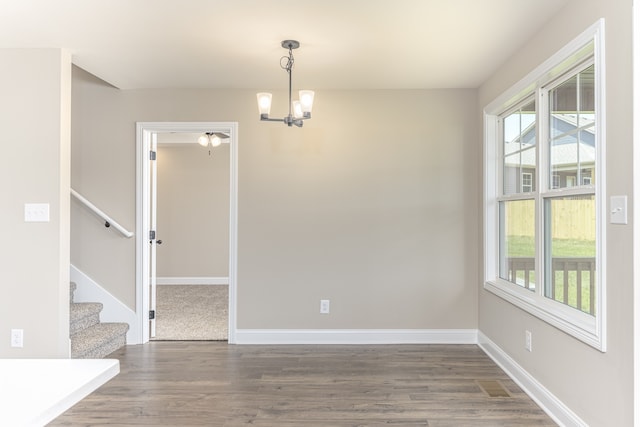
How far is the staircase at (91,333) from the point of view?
346cm

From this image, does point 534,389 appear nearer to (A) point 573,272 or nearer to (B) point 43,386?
(A) point 573,272

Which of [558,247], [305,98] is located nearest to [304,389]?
[558,247]

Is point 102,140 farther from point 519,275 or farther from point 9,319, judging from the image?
point 519,275

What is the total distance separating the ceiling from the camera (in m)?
2.48

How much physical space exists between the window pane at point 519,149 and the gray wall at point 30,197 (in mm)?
3482

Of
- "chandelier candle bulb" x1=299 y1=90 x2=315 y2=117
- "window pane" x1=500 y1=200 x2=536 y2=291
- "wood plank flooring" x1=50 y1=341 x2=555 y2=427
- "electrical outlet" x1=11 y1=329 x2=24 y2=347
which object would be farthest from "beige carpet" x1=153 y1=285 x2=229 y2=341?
"window pane" x1=500 y1=200 x2=536 y2=291

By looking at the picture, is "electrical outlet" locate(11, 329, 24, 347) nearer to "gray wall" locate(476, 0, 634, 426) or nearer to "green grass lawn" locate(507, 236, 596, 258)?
"gray wall" locate(476, 0, 634, 426)

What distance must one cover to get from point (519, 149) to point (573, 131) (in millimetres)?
829

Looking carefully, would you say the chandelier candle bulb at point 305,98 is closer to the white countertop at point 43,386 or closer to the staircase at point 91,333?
the white countertop at point 43,386

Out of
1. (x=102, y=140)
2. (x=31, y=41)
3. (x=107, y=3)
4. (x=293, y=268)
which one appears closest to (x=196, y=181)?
(x=102, y=140)

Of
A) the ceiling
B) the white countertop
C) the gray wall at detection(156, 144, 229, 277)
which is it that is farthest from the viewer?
the gray wall at detection(156, 144, 229, 277)

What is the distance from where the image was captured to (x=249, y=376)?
3.25 metres

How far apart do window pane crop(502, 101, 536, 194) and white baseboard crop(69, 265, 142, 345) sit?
12.0 feet

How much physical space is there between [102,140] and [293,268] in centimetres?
223
